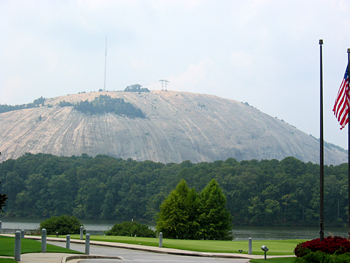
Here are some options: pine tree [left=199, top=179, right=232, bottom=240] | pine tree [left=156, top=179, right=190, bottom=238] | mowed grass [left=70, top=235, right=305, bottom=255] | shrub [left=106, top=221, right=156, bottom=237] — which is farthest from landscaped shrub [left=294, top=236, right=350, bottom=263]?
pine tree [left=199, top=179, right=232, bottom=240]

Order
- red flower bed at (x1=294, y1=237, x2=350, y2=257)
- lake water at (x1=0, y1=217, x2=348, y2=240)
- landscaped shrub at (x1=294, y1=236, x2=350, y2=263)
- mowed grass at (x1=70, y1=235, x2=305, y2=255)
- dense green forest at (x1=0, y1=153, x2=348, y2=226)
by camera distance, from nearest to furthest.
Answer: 1. landscaped shrub at (x1=294, y1=236, x2=350, y2=263)
2. red flower bed at (x1=294, y1=237, x2=350, y2=257)
3. mowed grass at (x1=70, y1=235, x2=305, y2=255)
4. lake water at (x1=0, y1=217, x2=348, y2=240)
5. dense green forest at (x1=0, y1=153, x2=348, y2=226)

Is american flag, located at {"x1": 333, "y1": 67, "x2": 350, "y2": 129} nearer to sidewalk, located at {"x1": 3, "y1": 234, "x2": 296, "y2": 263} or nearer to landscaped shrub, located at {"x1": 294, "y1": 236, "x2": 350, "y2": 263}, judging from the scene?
landscaped shrub, located at {"x1": 294, "y1": 236, "x2": 350, "y2": 263}

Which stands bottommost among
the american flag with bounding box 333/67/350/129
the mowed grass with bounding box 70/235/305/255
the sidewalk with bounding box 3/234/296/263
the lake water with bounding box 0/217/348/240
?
the lake water with bounding box 0/217/348/240

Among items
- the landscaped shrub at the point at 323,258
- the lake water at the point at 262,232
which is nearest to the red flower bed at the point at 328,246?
the landscaped shrub at the point at 323,258

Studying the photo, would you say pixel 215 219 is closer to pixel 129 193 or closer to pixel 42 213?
pixel 129 193

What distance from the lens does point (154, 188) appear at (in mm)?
122312

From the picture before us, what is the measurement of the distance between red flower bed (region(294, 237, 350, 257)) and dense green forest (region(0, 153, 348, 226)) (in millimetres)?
86003

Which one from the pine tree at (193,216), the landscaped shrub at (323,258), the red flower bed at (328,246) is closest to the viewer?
the landscaped shrub at (323,258)

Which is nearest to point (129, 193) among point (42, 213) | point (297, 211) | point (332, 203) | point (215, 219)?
point (42, 213)

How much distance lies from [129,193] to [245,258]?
98.6 metres

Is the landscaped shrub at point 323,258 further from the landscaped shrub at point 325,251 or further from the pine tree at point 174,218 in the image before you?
the pine tree at point 174,218

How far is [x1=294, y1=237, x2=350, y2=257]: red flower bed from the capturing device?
15.5 metres

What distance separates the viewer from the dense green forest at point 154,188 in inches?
4035

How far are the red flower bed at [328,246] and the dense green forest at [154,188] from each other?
3386 inches
